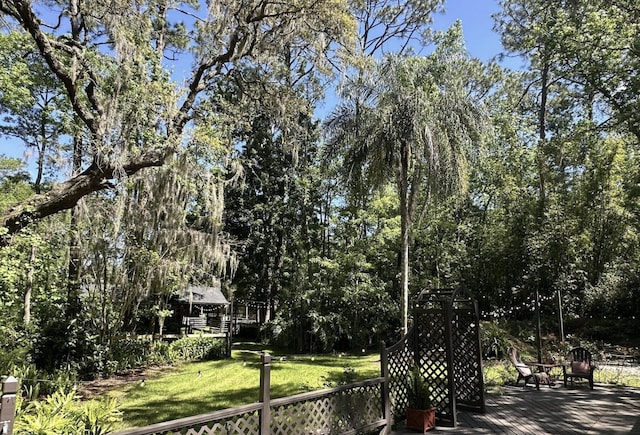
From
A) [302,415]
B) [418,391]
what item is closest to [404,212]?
[418,391]

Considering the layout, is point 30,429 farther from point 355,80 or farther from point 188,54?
point 188,54

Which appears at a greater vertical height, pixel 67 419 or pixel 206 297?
pixel 206 297

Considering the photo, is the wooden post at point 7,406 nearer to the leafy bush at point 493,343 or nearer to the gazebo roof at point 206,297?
the leafy bush at point 493,343

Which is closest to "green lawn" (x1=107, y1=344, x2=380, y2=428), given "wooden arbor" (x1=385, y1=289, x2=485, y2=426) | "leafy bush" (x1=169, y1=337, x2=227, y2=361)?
"leafy bush" (x1=169, y1=337, x2=227, y2=361)

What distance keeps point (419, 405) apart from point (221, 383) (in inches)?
208

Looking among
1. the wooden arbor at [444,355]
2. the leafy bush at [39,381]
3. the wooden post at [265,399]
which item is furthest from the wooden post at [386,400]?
the leafy bush at [39,381]

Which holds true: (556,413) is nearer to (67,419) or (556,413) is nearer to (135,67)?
(67,419)

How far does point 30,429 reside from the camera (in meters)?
2.37

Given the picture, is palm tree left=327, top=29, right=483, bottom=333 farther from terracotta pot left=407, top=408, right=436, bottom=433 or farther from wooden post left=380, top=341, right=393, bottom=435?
wooden post left=380, top=341, right=393, bottom=435

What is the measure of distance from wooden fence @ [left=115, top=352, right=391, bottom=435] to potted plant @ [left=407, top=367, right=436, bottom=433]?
337 millimetres

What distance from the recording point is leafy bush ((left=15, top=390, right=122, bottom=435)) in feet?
7.87

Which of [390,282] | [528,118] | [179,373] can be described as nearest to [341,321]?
[390,282]

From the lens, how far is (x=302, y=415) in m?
3.76

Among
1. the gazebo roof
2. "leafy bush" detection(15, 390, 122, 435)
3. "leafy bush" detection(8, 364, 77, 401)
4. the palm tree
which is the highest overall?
the palm tree
